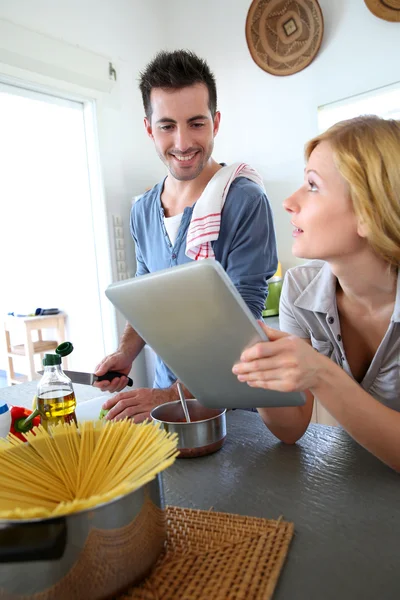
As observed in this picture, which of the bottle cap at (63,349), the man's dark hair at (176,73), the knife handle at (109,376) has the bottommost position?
the knife handle at (109,376)

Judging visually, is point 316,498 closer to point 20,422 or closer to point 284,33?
point 20,422

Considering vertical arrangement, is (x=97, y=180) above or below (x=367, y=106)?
below

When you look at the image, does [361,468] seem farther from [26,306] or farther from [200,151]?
[26,306]

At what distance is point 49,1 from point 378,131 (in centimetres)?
244

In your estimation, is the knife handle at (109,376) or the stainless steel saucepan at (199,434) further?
the knife handle at (109,376)

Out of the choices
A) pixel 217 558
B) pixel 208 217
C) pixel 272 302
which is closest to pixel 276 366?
pixel 217 558

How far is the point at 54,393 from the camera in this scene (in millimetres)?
894

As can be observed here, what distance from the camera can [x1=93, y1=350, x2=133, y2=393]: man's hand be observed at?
1.14 meters

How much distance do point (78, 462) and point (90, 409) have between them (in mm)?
535

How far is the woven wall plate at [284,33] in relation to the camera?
2.60m

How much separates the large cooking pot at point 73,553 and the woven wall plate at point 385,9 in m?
2.63

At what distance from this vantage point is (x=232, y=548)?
585 mm

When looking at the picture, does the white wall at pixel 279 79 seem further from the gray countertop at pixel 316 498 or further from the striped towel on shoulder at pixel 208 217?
the gray countertop at pixel 316 498

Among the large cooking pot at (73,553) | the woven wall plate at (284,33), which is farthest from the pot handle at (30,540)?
the woven wall plate at (284,33)
